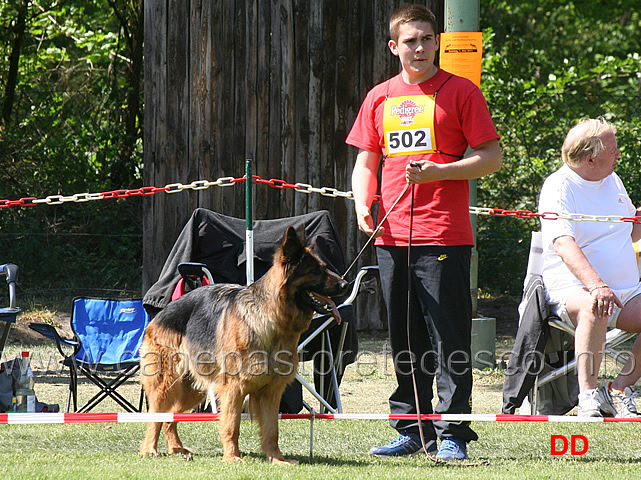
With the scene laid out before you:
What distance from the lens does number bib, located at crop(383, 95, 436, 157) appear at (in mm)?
4353

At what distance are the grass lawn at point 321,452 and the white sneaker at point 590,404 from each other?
240mm

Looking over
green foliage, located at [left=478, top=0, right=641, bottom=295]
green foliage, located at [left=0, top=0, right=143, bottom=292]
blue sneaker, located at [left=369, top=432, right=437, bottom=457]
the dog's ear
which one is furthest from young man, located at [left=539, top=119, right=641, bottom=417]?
green foliage, located at [left=0, top=0, right=143, bottom=292]

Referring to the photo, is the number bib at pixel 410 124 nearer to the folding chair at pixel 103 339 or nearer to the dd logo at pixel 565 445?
the dd logo at pixel 565 445

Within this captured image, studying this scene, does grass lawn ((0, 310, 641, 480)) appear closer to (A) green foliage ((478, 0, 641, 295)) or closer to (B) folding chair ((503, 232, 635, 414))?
(B) folding chair ((503, 232, 635, 414))

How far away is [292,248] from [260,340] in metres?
0.50

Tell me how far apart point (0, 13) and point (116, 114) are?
2.13 m

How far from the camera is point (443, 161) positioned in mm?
4383

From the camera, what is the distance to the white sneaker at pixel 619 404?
189 inches

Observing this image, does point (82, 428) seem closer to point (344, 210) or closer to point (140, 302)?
point (140, 302)

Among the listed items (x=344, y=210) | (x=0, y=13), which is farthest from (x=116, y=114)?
(x=344, y=210)

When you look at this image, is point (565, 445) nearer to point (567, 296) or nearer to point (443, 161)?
point (567, 296)

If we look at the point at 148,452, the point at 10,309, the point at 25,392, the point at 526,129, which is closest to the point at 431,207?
the point at 148,452

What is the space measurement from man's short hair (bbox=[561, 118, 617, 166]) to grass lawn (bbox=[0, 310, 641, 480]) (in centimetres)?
165

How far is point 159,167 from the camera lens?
9289 millimetres
